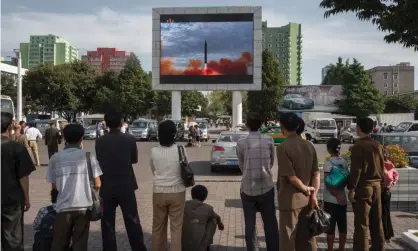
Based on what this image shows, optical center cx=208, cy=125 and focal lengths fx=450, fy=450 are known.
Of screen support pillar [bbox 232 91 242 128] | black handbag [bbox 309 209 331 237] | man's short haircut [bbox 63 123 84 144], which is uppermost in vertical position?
screen support pillar [bbox 232 91 242 128]

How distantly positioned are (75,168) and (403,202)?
647cm

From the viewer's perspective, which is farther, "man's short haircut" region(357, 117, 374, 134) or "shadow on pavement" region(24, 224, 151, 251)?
"shadow on pavement" region(24, 224, 151, 251)

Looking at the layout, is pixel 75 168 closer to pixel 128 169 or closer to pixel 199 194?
pixel 128 169

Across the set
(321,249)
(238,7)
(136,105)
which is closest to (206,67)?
(238,7)

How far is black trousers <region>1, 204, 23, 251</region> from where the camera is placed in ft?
15.8

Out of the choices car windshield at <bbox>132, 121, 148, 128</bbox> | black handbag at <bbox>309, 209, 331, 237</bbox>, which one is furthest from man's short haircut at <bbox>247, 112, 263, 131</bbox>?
car windshield at <bbox>132, 121, 148, 128</bbox>

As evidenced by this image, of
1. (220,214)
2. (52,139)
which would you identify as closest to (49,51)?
(52,139)

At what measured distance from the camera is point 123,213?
5570mm

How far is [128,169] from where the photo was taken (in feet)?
18.2

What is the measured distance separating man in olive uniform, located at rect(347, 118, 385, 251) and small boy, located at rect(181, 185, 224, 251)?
1.77 metres

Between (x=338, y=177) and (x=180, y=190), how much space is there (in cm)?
204

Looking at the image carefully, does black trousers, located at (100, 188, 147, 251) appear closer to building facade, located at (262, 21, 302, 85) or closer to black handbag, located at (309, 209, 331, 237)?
black handbag, located at (309, 209, 331, 237)

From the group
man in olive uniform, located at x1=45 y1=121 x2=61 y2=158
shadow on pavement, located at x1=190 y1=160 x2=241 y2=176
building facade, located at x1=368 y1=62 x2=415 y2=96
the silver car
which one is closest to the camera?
the silver car

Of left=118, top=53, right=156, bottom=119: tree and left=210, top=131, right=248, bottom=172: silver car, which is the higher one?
left=118, top=53, right=156, bottom=119: tree
